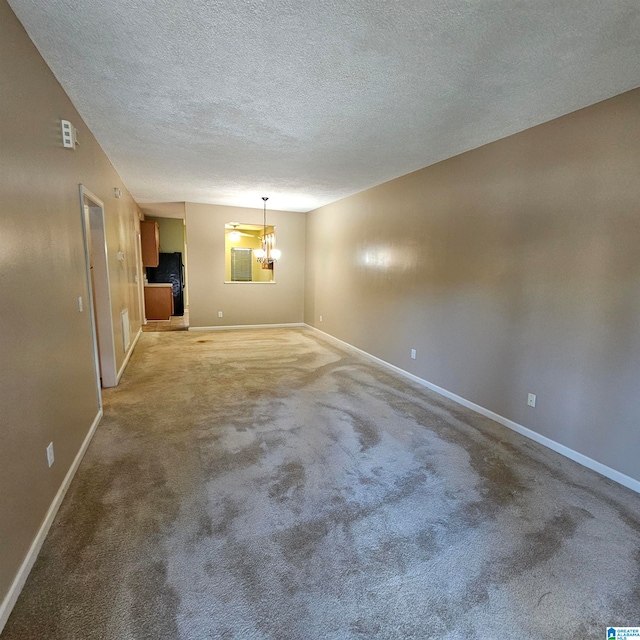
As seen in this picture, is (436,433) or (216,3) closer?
(216,3)

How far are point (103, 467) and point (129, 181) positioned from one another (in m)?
4.18

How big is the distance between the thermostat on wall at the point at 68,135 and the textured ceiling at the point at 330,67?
0.24m

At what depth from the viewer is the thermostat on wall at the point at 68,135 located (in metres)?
2.27

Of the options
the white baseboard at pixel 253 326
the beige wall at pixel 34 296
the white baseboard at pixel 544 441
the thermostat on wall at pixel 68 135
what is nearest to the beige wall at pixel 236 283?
the white baseboard at pixel 253 326

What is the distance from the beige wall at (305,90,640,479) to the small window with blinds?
6990mm

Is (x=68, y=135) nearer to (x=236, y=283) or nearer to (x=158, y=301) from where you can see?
(x=236, y=283)

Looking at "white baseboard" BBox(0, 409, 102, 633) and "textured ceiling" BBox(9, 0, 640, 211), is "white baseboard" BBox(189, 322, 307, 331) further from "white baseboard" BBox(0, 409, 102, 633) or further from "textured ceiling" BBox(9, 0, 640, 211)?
"white baseboard" BBox(0, 409, 102, 633)

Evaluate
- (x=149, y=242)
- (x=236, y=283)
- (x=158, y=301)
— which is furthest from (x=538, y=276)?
(x=158, y=301)

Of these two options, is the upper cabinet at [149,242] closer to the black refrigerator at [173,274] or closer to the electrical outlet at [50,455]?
the black refrigerator at [173,274]

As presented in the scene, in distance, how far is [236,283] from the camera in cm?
716

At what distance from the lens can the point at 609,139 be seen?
229 cm

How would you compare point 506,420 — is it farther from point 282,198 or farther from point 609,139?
point 282,198

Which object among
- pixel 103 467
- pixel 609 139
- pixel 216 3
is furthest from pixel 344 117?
pixel 103 467

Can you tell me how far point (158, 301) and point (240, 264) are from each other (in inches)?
122
